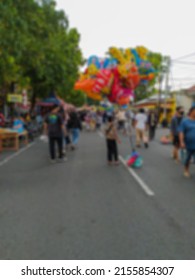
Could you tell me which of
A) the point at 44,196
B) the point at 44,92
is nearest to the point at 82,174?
the point at 44,196

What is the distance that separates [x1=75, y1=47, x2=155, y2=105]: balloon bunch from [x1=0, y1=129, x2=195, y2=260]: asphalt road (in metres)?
2.32

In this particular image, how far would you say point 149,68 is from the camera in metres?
11.4

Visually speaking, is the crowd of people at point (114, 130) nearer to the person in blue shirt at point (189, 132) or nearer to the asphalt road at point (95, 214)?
the person in blue shirt at point (189, 132)

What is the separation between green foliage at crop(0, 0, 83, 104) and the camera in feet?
41.2

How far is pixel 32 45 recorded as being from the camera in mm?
19766

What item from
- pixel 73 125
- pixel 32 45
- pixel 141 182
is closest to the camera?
pixel 141 182

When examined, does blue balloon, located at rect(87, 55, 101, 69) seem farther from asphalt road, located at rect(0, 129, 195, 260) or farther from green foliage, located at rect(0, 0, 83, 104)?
asphalt road, located at rect(0, 129, 195, 260)

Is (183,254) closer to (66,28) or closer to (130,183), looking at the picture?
(130,183)

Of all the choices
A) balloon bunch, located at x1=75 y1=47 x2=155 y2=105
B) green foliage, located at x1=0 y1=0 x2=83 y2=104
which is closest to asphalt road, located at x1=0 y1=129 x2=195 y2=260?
balloon bunch, located at x1=75 y1=47 x2=155 y2=105

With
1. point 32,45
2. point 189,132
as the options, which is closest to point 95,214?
point 189,132

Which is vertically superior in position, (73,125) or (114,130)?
(114,130)

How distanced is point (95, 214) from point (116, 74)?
592cm

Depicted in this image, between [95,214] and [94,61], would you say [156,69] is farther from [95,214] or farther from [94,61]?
[95,214]

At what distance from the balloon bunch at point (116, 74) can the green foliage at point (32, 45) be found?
3099 millimetres
